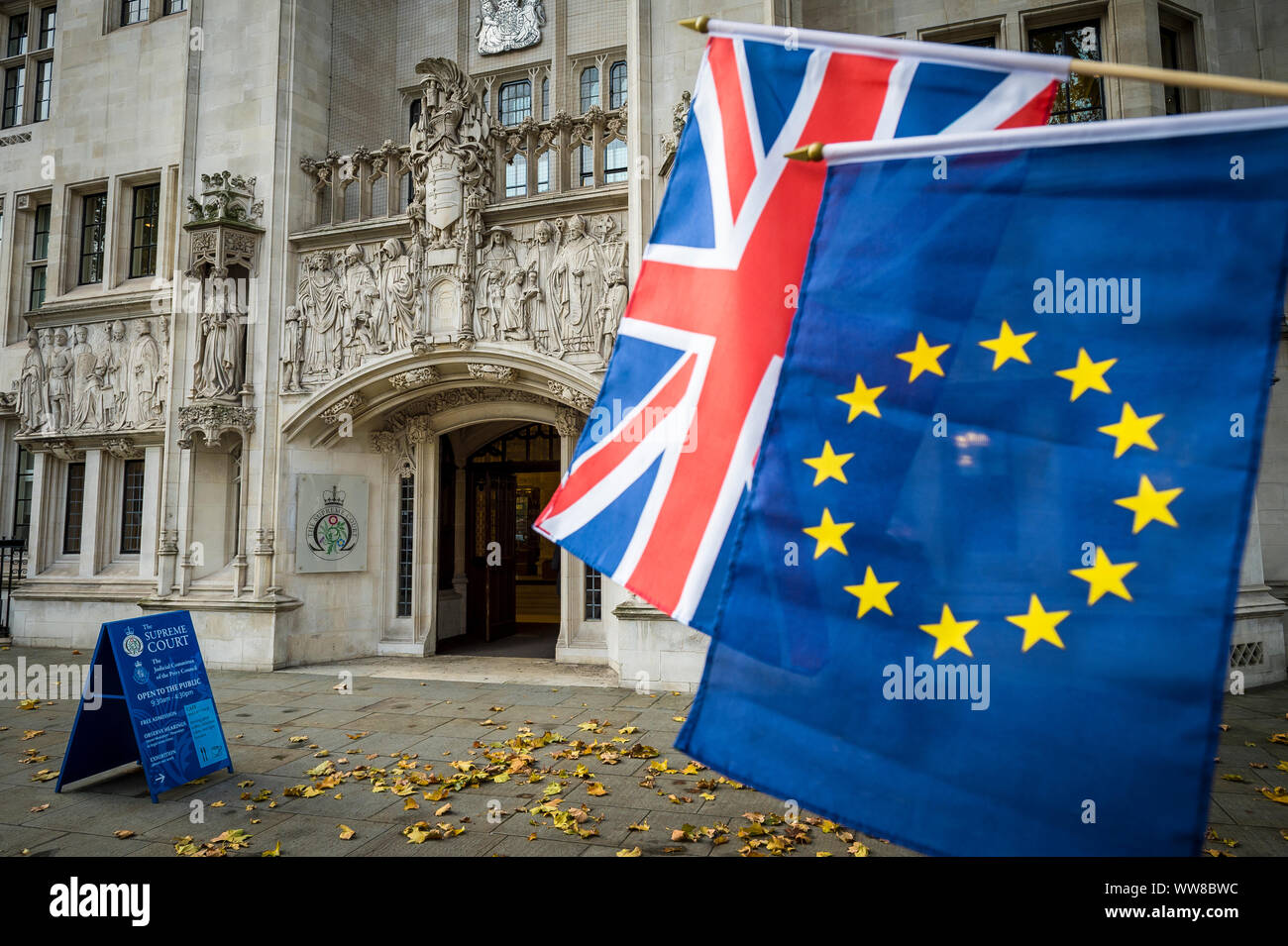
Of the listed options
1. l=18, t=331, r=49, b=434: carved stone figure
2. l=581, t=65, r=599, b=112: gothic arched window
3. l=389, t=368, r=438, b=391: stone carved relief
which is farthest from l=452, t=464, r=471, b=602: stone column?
l=18, t=331, r=49, b=434: carved stone figure

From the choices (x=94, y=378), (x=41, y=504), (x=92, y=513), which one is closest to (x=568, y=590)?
(x=92, y=513)

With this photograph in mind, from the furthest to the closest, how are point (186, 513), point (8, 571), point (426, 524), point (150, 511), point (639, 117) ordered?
1. point (8, 571)
2. point (150, 511)
3. point (426, 524)
4. point (186, 513)
5. point (639, 117)

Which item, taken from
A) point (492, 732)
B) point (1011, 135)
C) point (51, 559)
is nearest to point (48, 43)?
point (51, 559)

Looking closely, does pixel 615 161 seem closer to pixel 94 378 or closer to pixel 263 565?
pixel 263 565

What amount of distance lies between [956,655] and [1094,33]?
12166mm

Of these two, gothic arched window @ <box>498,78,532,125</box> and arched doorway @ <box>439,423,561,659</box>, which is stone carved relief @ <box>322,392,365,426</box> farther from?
gothic arched window @ <box>498,78,532,125</box>

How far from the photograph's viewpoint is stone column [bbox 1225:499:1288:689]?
31.2ft

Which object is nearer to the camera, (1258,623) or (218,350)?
(1258,623)

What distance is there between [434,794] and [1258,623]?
10.0 meters

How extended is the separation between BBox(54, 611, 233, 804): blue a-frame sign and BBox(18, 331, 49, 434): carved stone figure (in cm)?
1090

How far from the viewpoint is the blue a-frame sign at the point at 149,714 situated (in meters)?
5.99

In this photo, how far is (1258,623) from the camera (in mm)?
9648

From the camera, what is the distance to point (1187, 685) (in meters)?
2.06

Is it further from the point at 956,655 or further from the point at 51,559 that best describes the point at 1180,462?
the point at 51,559
